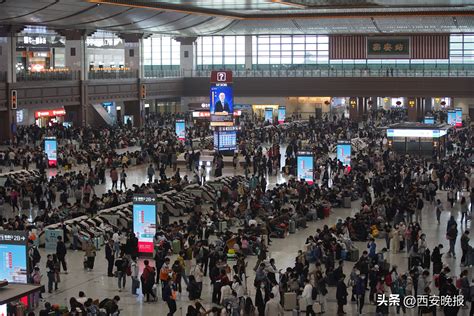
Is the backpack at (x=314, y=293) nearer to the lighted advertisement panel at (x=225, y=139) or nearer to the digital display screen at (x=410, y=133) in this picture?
the lighted advertisement panel at (x=225, y=139)

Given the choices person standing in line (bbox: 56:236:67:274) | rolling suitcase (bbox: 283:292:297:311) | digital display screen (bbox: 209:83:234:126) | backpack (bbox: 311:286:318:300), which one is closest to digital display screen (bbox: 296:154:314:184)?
→ digital display screen (bbox: 209:83:234:126)

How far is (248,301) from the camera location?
57.5ft

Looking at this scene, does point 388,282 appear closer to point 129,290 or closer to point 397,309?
point 397,309

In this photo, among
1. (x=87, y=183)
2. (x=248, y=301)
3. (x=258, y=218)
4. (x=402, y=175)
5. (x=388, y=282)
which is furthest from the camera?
(x=402, y=175)

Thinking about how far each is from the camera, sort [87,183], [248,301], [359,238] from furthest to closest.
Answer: [87,183] < [359,238] < [248,301]

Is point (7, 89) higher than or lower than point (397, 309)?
higher

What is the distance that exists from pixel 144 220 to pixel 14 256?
5.98 meters

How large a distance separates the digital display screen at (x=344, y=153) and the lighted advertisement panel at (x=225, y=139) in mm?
6727

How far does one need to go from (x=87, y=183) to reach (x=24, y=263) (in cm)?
1581

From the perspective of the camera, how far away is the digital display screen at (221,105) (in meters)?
45.8

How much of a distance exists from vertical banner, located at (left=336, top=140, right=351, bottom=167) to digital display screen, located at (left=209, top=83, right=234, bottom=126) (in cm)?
766

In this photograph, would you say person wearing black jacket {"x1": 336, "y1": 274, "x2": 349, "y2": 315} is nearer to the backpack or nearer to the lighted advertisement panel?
the backpack

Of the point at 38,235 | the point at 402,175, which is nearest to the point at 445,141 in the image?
the point at 402,175

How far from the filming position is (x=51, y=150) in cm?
4100
